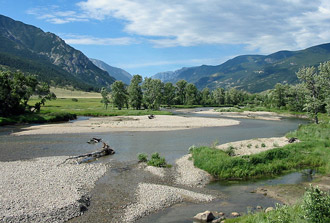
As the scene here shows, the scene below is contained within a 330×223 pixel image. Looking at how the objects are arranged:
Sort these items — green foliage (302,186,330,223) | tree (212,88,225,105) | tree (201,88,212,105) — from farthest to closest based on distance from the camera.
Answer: tree (212,88,225,105), tree (201,88,212,105), green foliage (302,186,330,223)

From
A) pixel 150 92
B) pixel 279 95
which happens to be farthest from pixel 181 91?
pixel 279 95

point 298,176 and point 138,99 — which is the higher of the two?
point 138,99

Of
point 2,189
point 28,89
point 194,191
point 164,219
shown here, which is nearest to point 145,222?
point 164,219

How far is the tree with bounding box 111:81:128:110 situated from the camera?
11219cm

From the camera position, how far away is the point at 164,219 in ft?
54.5

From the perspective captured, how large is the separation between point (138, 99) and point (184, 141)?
7675cm

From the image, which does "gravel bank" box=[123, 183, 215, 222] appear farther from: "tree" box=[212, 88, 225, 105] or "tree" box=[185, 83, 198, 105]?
"tree" box=[212, 88, 225, 105]

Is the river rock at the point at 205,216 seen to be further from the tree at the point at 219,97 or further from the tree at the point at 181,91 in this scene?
the tree at the point at 219,97

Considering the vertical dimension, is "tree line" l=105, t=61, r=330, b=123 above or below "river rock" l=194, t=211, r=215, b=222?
above

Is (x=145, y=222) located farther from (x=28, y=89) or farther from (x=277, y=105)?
(x=277, y=105)

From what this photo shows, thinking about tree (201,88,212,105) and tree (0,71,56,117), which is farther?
tree (201,88,212,105)

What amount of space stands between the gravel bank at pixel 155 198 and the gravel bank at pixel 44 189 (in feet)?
12.4

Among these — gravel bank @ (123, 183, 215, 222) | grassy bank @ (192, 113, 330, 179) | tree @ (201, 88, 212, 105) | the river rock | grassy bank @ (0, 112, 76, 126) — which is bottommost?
gravel bank @ (123, 183, 215, 222)

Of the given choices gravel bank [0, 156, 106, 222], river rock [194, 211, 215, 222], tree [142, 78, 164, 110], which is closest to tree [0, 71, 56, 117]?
gravel bank [0, 156, 106, 222]
